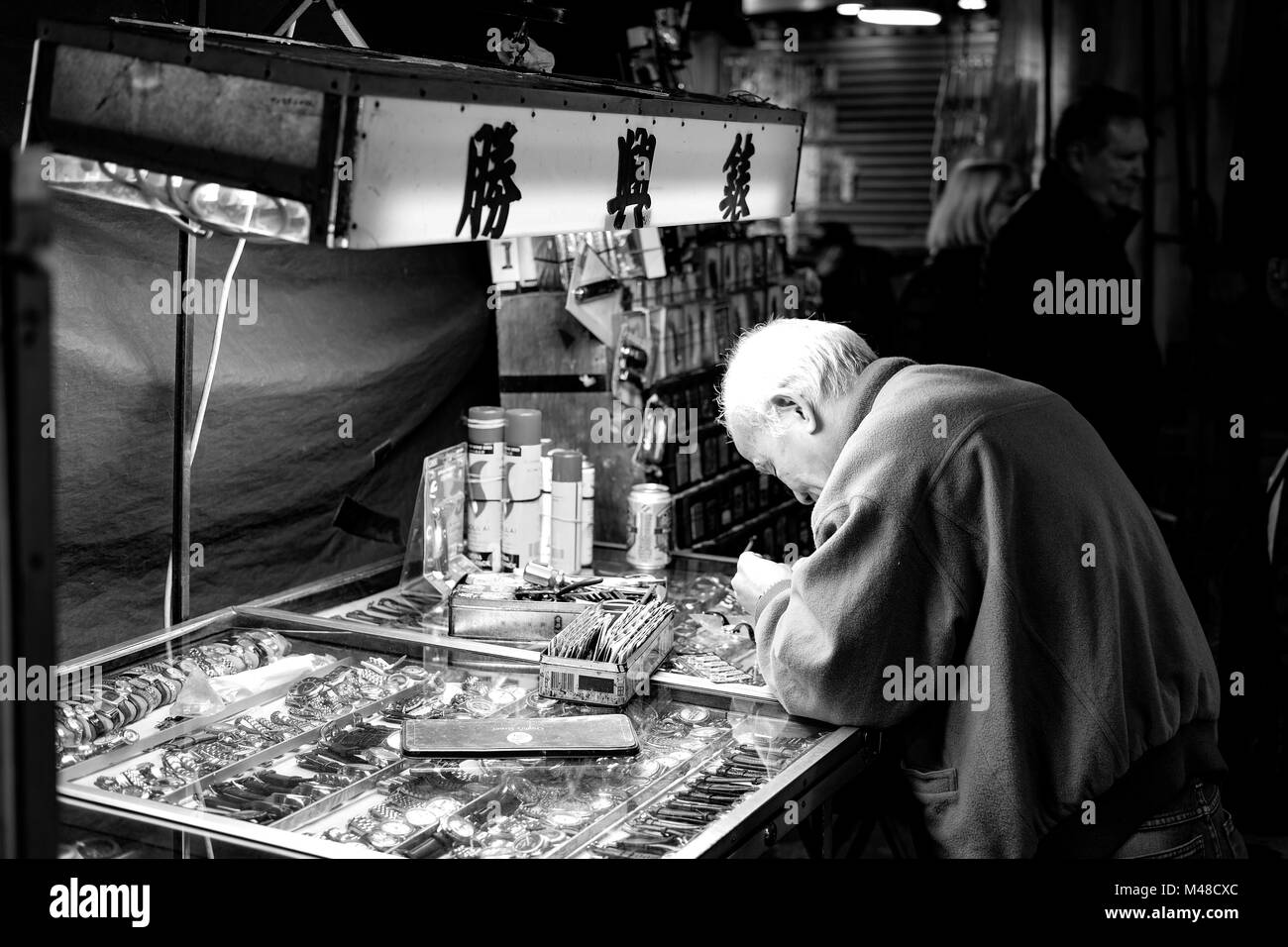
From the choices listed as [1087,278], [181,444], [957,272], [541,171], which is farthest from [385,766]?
[957,272]

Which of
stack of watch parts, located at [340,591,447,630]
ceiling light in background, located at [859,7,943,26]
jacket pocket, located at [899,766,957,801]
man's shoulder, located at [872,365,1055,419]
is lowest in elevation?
Answer: jacket pocket, located at [899,766,957,801]

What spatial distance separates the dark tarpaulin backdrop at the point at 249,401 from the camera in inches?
128

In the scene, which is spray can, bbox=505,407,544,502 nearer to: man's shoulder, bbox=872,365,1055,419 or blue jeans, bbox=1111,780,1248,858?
man's shoulder, bbox=872,365,1055,419

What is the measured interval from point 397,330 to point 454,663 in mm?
1472

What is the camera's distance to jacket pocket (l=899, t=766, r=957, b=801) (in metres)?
2.74

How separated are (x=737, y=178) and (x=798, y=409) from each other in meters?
0.80

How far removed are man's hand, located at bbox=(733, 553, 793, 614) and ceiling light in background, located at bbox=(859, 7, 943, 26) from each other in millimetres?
3691

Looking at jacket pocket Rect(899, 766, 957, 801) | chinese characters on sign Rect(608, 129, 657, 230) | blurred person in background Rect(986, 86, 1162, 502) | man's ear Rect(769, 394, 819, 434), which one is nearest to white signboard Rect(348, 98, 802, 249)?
chinese characters on sign Rect(608, 129, 657, 230)

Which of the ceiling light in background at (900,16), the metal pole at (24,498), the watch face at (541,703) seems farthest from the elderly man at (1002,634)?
the ceiling light in background at (900,16)

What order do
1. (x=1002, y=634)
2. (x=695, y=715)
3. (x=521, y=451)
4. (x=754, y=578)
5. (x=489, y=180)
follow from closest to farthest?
(x=489, y=180), (x=1002, y=634), (x=695, y=715), (x=754, y=578), (x=521, y=451)

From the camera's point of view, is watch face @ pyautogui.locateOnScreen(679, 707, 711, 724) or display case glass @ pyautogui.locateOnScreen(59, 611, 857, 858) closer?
display case glass @ pyautogui.locateOnScreen(59, 611, 857, 858)

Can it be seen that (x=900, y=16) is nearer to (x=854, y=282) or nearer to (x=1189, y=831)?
(x=854, y=282)

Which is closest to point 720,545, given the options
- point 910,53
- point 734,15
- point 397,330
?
point 397,330

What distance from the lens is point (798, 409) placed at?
300cm
